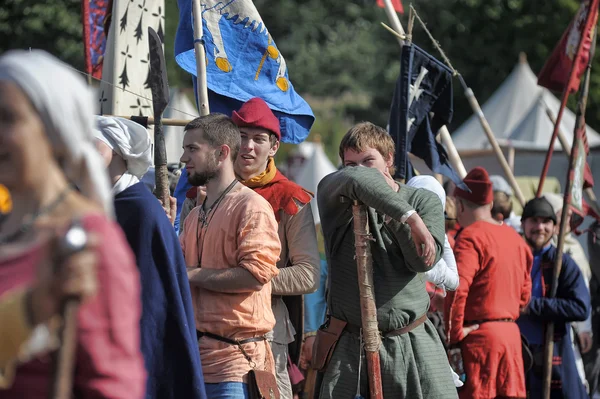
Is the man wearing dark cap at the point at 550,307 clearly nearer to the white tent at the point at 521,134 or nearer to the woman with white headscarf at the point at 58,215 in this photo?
the woman with white headscarf at the point at 58,215

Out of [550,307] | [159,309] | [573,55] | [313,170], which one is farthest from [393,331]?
[313,170]

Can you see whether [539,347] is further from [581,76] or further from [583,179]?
[581,76]

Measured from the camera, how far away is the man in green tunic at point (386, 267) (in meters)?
4.49

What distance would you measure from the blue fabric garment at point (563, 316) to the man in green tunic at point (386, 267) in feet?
7.42

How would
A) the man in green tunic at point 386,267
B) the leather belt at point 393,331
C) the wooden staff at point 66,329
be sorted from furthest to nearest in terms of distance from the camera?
1. the leather belt at point 393,331
2. the man in green tunic at point 386,267
3. the wooden staff at point 66,329

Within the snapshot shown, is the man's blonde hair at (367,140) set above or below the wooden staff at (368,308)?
above

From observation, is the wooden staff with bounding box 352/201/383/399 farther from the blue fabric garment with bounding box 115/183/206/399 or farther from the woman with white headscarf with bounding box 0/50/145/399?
the woman with white headscarf with bounding box 0/50/145/399

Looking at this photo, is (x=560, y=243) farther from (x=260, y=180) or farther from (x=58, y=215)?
(x=58, y=215)

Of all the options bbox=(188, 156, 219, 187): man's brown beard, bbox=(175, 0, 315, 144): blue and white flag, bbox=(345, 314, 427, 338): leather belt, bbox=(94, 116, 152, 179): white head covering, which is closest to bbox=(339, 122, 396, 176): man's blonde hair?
bbox=(188, 156, 219, 187): man's brown beard

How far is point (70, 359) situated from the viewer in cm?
193

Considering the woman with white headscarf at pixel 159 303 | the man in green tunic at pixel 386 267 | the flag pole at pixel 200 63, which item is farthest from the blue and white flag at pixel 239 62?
the woman with white headscarf at pixel 159 303

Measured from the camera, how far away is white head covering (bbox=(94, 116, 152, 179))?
153 inches

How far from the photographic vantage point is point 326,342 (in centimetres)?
469

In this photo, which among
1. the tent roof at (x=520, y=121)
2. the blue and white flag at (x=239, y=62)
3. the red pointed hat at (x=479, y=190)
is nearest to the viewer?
the blue and white flag at (x=239, y=62)
